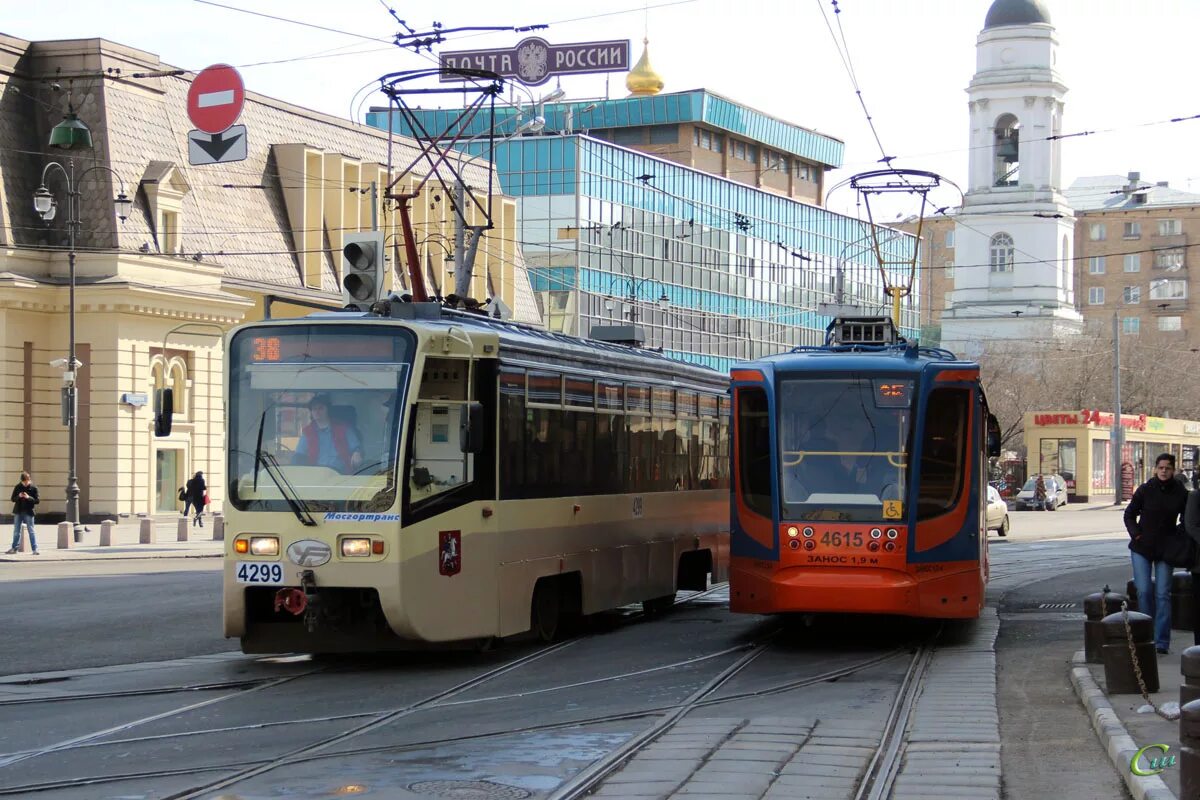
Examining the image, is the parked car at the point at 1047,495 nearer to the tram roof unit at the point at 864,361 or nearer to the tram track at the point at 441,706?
the tram roof unit at the point at 864,361

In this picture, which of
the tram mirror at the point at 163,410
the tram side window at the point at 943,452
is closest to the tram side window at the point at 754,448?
the tram side window at the point at 943,452

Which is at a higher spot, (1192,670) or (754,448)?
(754,448)

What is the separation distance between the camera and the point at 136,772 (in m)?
9.42

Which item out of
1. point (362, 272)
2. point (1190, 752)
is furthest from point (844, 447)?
point (1190, 752)

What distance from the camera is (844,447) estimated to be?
1620cm

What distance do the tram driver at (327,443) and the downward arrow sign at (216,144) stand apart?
15.3 meters

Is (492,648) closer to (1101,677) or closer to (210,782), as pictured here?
(1101,677)

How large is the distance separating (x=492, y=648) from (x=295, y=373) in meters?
3.41

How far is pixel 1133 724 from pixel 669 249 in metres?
70.7

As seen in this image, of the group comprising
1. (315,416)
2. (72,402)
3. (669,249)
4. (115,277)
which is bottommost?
(315,416)

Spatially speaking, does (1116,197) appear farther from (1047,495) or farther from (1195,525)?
(1195,525)

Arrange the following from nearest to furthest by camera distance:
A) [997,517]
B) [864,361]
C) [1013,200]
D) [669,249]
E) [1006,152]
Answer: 1. [864,361]
2. [997,517]
3. [669,249]
4. [1013,200]
5. [1006,152]

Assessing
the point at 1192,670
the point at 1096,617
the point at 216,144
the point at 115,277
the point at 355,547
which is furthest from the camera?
the point at 115,277

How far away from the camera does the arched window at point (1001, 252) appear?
367ft
